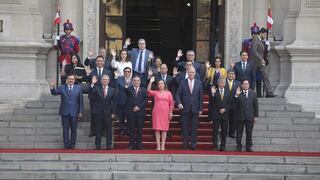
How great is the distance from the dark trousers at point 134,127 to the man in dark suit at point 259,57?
389cm

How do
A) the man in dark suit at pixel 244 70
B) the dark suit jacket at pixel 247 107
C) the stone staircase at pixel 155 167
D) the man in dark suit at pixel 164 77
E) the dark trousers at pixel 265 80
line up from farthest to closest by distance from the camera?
the dark trousers at pixel 265 80 → the man in dark suit at pixel 244 70 → the man in dark suit at pixel 164 77 → the dark suit jacket at pixel 247 107 → the stone staircase at pixel 155 167

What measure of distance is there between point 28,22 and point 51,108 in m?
2.51

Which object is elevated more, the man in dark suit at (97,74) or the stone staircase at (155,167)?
the man in dark suit at (97,74)

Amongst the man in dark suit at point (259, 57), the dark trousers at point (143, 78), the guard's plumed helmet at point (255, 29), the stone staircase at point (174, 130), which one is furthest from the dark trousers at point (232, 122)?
the guard's plumed helmet at point (255, 29)

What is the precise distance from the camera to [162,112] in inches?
738

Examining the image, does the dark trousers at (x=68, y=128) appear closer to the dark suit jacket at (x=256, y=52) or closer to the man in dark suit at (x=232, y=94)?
the man in dark suit at (x=232, y=94)

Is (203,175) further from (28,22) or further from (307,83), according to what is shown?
(28,22)

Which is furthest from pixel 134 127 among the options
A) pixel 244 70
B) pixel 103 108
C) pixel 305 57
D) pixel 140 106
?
pixel 305 57

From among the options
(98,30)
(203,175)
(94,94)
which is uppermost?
(98,30)

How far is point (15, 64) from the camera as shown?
21000mm

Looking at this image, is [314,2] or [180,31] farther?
[180,31]

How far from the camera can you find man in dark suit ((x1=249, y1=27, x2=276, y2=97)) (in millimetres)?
20812

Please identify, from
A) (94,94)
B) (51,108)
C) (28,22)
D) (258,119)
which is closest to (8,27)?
(28,22)

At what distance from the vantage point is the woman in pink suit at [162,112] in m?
18.7
